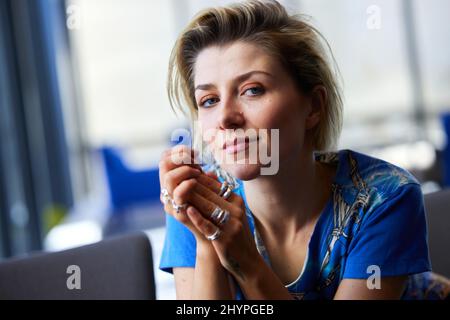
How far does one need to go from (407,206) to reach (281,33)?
8.2 inches

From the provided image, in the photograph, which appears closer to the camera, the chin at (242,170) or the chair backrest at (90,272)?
the chin at (242,170)

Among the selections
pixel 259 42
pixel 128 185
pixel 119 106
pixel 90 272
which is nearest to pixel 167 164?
pixel 259 42

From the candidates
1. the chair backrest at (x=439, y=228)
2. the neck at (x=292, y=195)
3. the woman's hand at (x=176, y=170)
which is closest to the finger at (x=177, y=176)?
the woman's hand at (x=176, y=170)

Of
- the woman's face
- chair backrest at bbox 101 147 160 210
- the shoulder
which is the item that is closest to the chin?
the woman's face

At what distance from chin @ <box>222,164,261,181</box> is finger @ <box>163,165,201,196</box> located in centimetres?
6

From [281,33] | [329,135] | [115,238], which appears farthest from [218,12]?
[115,238]

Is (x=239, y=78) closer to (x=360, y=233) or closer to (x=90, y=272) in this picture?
(x=360, y=233)

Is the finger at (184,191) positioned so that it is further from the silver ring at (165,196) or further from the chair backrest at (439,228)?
the chair backrest at (439,228)

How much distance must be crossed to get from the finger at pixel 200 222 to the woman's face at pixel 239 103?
2.5 inches

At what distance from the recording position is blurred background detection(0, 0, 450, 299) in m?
0.80

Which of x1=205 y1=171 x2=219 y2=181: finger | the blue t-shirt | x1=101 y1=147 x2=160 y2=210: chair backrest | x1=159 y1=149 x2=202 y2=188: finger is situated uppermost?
x1=159 y1=149 x2=202 y2=188: finger

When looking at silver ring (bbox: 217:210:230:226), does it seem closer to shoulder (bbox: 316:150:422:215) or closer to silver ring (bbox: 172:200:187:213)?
silver ring (bbox: 172:200:187:213)

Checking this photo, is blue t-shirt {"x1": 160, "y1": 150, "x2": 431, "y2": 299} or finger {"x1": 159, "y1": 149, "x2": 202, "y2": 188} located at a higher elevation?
finger {"x1": 159, "y1": 149, "x2": 202, "y2": 188}

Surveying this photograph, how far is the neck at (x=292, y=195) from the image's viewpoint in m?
0.60
